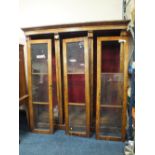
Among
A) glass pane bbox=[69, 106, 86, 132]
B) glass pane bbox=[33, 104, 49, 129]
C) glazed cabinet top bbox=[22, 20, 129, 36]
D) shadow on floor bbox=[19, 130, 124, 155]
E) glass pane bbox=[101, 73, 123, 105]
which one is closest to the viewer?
shadow on floor bbox=[19, 130, 124, 155]

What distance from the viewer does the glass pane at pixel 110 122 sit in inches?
106

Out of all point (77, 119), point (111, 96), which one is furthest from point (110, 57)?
point (77, 119)

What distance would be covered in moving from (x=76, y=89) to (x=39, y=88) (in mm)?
656

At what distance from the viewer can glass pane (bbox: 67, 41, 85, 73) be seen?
269 cm

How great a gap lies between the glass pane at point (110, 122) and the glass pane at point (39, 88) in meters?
1.03

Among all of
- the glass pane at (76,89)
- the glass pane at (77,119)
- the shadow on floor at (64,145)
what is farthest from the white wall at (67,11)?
the shadow on floor at (64,145)

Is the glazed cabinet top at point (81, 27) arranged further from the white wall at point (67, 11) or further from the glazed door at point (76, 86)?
the white wall at point (67, 11)

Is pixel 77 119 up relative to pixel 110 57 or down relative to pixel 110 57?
down

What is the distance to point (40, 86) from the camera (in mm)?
2924

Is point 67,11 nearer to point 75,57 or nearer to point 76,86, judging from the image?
point 75,57

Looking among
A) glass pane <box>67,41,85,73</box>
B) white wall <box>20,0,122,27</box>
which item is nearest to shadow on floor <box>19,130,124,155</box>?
glass pane <box>67,41,85,73</box>

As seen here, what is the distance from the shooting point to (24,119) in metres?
3.36

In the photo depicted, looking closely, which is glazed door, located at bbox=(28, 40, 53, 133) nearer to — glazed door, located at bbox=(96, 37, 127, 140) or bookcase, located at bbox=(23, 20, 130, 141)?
bookcase, located at bbox=(23, 20, 130, 141)
